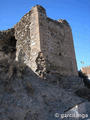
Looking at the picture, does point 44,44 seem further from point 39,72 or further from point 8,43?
point 8,43

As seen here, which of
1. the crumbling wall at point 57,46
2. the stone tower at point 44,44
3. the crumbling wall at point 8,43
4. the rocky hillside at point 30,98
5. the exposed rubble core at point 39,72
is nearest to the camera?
the rocky hillside at point 30,98

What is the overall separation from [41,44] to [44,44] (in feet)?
0.69

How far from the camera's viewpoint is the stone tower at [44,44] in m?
6.32

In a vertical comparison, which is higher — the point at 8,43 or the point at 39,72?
the point at 8,43

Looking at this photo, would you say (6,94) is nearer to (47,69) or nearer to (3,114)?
(3,114)

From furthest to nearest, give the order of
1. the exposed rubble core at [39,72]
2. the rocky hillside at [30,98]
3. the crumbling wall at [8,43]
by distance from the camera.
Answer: the crumbling wall at [8,43] < the exposed rubble core at [39,72] < the rocky hillside at [30,98]

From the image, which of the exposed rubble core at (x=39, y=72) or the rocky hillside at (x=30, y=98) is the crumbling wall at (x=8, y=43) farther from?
the rocky hillside at (x=30, y=98)

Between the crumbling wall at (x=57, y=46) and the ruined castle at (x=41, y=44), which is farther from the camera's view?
the crumbling wall at (x=57, y=46)

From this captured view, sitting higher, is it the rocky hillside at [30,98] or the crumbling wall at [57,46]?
the crumbling wall at [57,46]

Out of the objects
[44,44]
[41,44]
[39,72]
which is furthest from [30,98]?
[44,44]

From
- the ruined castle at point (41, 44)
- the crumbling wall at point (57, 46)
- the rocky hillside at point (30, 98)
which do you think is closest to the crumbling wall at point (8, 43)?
the ruined castle at point (41, 44)

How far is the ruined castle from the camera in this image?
635 cm

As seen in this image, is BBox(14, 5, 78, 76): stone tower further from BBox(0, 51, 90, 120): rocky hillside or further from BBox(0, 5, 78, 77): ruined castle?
BBox(0, 51, 90, 120): rocky hillside

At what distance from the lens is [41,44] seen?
21.1 feet
